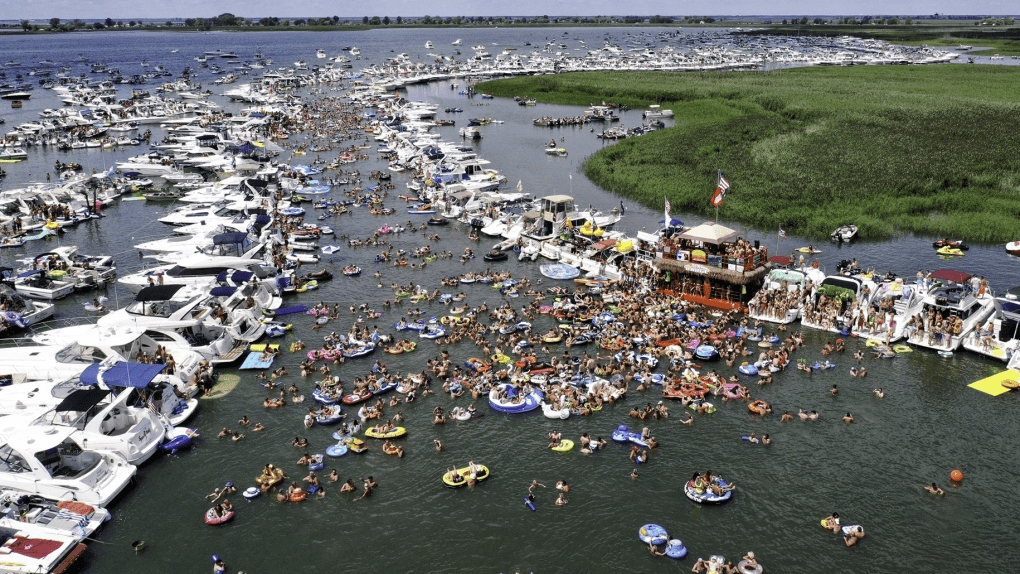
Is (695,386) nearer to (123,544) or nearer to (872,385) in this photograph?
(872,385)

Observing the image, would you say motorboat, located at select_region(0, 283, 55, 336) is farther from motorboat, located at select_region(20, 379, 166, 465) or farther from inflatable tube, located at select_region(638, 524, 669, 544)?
inflatable tube, located at select_region(638, 524, 669, 544)

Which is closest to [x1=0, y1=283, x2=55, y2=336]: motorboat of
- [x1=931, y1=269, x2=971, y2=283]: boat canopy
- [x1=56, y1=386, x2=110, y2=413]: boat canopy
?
[x1=56, y1=386, x2=110, y2=413]: boat canopy

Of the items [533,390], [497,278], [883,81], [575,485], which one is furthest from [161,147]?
[883,81]

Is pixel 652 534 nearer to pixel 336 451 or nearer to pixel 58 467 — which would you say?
pixel 336 451

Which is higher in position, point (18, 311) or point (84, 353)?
point (84, 353)

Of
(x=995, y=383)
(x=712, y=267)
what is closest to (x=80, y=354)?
(x=712, y=267)

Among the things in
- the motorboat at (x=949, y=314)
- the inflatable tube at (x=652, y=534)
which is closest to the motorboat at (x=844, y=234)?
the motorboat at (x=949, y=314)
